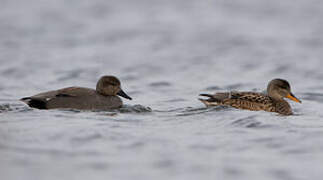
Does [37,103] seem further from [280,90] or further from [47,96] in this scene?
[280,90]

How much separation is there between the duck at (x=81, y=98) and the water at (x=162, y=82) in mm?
223

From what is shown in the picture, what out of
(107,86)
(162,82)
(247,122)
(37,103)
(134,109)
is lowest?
(247,122)

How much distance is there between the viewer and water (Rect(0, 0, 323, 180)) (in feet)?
26.7

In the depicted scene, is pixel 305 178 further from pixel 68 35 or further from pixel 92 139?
pixel 68 35

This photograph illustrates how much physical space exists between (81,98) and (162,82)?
5.75m

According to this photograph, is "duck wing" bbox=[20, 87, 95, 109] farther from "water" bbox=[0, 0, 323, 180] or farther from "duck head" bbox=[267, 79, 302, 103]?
"duck head" bbox=[267, 79, 302, 103]

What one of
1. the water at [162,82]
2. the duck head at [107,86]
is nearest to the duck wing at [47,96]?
the water at [162,82]

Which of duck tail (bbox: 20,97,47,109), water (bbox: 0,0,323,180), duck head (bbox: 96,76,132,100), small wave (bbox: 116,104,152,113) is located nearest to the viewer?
water (bbox: 0,0,323,180)

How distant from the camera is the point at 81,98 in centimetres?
1199

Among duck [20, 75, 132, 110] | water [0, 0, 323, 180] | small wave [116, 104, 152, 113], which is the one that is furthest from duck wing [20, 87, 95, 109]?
small wave [116, 104, 152, 113]

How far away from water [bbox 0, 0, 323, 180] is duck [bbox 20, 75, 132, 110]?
22cm

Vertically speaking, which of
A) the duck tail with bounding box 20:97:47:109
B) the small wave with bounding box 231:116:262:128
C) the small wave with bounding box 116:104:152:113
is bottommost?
the small wave with bounding box 231:116:262:128

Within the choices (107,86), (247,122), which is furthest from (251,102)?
(107,86)

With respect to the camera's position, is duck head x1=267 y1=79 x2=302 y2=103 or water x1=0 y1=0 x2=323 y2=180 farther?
duck head x1=267 y1=79 x2=302 y2=103
